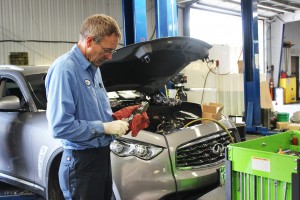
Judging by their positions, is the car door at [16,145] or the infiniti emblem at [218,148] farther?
the car door at [16,145]

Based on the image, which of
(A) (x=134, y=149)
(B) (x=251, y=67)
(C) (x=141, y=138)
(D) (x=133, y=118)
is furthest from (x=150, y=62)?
(B) (x=251, y=67)

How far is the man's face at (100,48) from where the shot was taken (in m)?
1.92

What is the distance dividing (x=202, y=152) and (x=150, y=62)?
1104 mm

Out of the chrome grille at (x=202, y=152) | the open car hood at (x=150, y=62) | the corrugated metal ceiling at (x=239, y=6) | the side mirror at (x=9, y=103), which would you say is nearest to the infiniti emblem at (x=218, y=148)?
the chrome grille at (x=202, y=152)

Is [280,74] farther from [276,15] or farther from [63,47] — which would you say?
[63,47]

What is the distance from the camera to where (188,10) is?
1248 cm

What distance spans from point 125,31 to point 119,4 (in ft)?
18.4

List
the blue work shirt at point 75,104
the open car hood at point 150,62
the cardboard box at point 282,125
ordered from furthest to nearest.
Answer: the cardboard box at point 282,125
the open car hood at point 150,62
the blue work shirt at point 75,104

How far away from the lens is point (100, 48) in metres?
1.94

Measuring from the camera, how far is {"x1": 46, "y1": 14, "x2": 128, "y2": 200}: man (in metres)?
1.83

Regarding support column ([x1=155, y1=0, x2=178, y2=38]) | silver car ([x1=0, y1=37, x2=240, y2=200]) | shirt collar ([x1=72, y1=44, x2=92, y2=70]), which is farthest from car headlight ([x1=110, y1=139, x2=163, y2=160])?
support column ([x1=155, y1=0, x2=178, y2=38])

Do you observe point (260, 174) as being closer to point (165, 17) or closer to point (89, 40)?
point (89, 40)

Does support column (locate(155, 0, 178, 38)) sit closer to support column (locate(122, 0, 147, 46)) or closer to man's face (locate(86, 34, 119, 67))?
support column (locate(122, 0, 147, 46))

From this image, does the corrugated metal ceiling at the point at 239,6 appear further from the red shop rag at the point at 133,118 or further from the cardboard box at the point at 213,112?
the red shop rag at the point at 133,118
